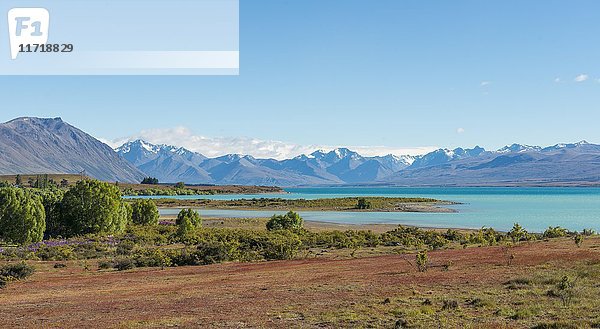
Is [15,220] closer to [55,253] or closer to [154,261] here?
[55,253]

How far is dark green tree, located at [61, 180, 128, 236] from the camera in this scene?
7975 cm

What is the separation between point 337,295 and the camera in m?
30.5

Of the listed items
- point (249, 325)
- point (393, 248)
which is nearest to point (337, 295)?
point (249, 325)

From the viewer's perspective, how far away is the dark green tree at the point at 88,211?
262ft

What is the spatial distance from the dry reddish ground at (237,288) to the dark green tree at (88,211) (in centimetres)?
2921

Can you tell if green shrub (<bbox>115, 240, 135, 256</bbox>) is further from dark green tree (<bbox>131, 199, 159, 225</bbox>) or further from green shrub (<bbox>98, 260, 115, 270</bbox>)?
dark green tree (<bbox>131, 199, 159, 225</bbox>)

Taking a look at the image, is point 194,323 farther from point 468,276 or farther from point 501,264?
point 501,264

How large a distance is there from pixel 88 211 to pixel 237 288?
52.0 m

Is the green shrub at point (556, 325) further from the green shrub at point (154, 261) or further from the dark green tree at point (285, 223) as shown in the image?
the dark green tree at point (285, 223)

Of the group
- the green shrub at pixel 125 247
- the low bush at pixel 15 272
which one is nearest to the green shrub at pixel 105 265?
the low bush at pixel 15 272

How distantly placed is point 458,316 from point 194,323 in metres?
11.2

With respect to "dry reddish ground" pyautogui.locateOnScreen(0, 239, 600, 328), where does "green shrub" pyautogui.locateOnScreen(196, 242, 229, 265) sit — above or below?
below

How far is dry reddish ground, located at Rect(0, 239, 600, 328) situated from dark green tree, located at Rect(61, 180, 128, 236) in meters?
29.2

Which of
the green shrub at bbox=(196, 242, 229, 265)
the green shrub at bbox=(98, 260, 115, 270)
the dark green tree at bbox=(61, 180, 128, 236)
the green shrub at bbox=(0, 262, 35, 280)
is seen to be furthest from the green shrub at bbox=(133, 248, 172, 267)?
the dark green tree at bbox=(61, 180, 128, 236)
